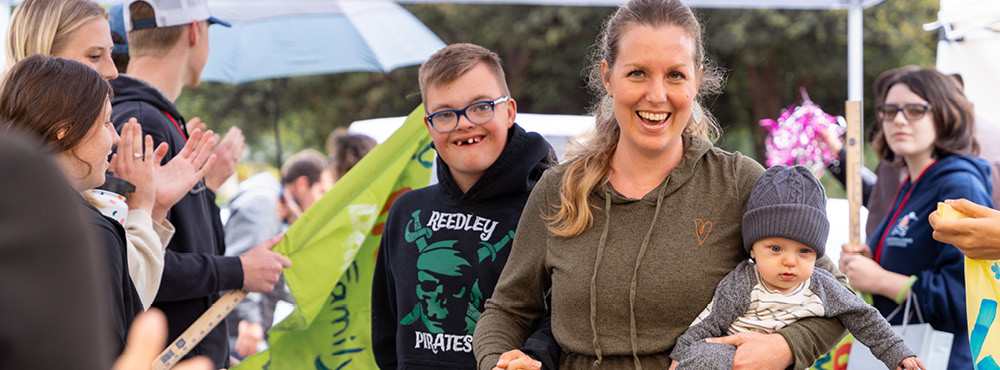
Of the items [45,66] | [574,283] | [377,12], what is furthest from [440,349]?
[377,12]

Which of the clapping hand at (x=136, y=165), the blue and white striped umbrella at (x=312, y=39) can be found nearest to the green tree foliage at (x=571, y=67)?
the blue and white striped umbrella at (x=312, y=39)

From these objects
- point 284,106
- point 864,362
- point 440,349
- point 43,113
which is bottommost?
point 284,106

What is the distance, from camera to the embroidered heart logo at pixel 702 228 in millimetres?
2393

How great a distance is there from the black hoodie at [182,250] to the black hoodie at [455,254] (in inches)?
28.0

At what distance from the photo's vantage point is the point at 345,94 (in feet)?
70.8

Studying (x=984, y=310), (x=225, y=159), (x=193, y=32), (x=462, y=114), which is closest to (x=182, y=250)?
(x=225, y=159)

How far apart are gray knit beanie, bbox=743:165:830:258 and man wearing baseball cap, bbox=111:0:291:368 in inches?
78.8

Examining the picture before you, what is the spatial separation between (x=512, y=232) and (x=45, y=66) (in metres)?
1.50

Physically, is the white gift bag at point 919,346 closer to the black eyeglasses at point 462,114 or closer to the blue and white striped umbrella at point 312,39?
the black eyeglasses at point 462,114

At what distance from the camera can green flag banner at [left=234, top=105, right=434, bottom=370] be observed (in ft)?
13.0

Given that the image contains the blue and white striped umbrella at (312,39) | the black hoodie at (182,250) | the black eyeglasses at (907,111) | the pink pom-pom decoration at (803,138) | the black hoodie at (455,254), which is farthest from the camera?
Answer: the blue and white striped umbrella at (312,39)

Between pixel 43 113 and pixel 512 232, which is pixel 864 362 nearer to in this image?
pixel 512 232

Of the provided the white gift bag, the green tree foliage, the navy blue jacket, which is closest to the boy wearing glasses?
the white gift bag

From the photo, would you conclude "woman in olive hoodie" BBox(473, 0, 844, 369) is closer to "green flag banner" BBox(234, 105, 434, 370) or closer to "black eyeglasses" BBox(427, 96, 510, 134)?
"black eyeglasses" BBox(427, 96, 510, 134)
